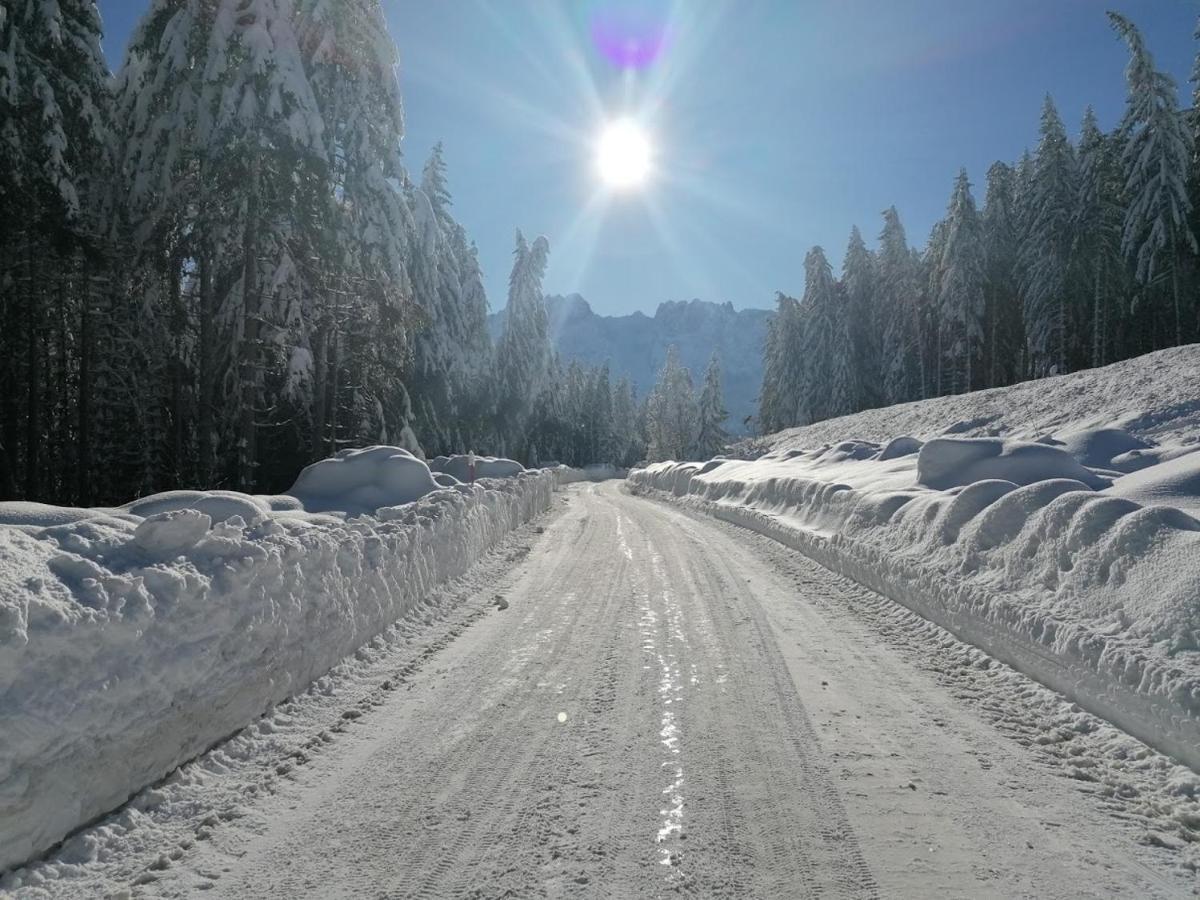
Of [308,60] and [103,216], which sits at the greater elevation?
[308,60]

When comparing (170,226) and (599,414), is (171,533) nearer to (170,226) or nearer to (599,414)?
(170,226)

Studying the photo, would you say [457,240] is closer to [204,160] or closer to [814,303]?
[204,160]

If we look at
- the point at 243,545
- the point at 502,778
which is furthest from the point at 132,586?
the point at 502,778

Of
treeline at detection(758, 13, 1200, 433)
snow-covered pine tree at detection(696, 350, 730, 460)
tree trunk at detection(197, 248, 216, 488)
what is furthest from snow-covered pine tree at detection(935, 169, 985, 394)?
tree trunk at detection(197, 248, 216, 488)

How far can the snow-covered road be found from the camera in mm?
2998

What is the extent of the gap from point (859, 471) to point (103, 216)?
19606mm

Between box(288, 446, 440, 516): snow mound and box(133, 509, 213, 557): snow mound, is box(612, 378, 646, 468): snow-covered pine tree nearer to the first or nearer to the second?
box(288, 446, 440, 516): snow mound

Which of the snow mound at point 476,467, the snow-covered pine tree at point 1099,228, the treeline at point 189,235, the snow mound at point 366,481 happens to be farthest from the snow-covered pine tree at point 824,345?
the snow mound at point 366,481

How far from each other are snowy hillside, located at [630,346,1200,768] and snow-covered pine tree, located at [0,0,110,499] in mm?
15925

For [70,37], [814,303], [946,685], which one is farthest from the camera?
[814,303]

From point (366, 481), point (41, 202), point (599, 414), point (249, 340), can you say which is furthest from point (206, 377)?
point (599, 414)

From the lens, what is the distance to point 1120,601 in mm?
4840

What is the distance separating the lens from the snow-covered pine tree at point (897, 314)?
5094cm

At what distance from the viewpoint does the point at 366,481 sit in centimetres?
1183
